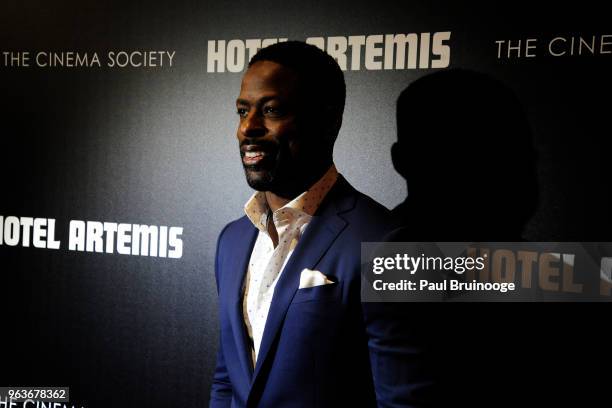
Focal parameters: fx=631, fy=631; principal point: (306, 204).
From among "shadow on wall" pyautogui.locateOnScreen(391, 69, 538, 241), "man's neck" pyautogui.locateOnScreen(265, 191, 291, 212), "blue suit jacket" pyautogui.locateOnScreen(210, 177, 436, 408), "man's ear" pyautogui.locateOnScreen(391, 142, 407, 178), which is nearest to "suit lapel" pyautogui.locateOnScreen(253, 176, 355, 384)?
"blue suit jacket" pyautogui.locateOnScreen(210, 177, 436, 408)

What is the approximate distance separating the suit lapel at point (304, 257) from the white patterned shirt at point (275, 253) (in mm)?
49

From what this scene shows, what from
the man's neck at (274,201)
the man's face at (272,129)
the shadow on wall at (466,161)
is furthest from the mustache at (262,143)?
the shadow on wall at (466,161)

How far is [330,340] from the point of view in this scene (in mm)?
1646

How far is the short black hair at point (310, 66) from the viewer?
5.84 ft

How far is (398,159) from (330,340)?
2.50 feet

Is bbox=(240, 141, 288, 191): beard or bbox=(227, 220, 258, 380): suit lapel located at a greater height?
bbox=(240, 141, 288, 191): beard

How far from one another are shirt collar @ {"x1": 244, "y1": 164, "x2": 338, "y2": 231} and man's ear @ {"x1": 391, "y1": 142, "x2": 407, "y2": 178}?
1.18 ft

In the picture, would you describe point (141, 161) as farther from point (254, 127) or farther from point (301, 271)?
point (301, 271)

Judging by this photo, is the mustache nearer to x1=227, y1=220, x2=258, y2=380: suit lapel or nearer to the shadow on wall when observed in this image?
x1=227, y1=220, x2=258, y2=380: suit lapel

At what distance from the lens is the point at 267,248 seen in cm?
189

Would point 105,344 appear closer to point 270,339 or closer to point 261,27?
point 270,339

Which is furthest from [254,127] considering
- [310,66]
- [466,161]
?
[466,161]

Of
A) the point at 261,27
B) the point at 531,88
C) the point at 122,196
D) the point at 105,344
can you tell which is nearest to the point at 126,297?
the point at 105,344

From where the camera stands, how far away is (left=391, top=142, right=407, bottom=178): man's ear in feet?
7.04
